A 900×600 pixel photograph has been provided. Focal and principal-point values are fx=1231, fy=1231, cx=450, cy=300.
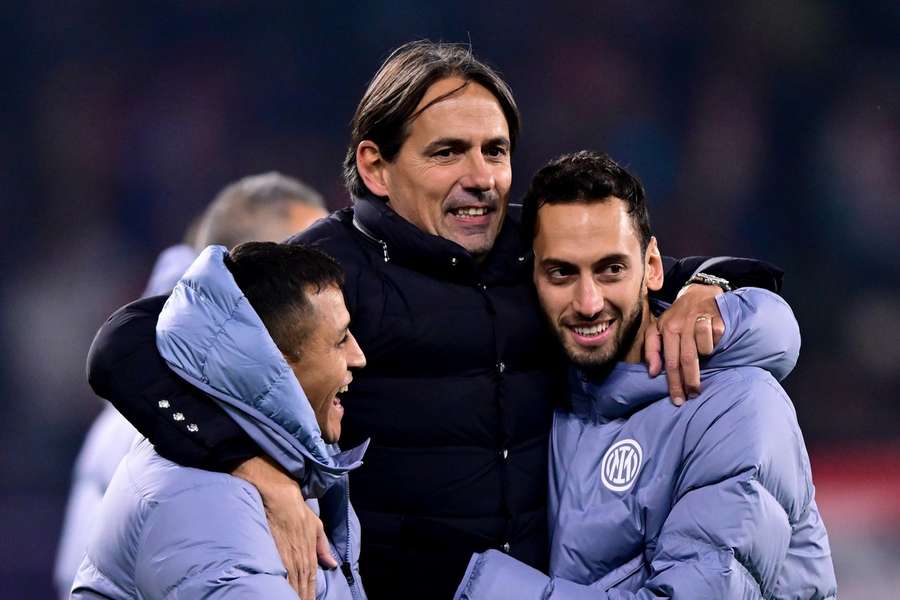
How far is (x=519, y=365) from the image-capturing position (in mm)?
2188

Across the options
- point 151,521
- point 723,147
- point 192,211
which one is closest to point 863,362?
point 723,147

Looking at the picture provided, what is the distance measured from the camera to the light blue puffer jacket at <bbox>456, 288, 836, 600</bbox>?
6.05ft

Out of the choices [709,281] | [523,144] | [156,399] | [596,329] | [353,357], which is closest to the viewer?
[156,399]

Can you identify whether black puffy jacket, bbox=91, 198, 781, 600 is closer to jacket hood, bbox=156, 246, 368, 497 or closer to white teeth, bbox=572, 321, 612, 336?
white teeth, bbox=572, 321, 612, 336

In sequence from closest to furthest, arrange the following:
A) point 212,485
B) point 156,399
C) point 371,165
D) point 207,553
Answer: point 207,553, point 212,485, point 156,399, point 371,165

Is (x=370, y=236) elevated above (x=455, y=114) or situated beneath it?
situated beneath

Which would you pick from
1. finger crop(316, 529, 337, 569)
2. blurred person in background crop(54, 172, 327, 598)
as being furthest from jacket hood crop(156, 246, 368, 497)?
blurred person in background crop(54, 172, 327, 598)

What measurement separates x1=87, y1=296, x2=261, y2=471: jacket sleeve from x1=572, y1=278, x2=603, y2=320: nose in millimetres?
654

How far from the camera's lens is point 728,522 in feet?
6.00

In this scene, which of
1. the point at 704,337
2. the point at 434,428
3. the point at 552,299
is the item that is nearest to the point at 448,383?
the point at 434,428

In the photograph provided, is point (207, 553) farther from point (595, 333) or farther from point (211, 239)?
point (211, 239)

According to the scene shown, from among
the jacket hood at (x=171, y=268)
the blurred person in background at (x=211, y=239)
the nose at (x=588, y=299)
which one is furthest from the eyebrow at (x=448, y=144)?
the jacket hood at (x=171, y=268)

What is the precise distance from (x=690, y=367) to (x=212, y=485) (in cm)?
82

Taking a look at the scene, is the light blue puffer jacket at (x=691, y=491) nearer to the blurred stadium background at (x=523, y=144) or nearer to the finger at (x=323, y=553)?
the finger at (x=323, y=553)
